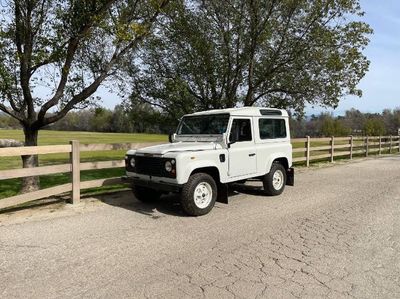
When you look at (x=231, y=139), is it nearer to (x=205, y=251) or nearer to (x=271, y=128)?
(x=271, y=128)

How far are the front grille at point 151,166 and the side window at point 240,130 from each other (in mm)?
1638

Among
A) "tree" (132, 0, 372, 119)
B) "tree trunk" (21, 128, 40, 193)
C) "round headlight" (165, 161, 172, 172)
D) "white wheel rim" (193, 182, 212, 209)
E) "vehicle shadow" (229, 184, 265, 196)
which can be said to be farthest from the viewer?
"tree" (132, 0, 372, 119)

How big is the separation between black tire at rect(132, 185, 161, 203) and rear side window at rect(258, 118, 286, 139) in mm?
2732

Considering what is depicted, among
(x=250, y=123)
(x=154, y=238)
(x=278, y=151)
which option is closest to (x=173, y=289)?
(x=154, y=238)

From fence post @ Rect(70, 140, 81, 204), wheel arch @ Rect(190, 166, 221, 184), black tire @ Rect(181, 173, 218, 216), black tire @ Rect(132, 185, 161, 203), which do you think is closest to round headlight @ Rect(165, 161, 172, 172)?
black tire @ Rect(181, 173, 218, 216)

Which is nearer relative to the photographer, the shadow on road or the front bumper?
the front bumper

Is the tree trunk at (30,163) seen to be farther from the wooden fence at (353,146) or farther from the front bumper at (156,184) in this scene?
the wooden fence at (353,146)

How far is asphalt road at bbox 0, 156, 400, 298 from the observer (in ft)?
12.9

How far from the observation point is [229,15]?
13336 millimetres

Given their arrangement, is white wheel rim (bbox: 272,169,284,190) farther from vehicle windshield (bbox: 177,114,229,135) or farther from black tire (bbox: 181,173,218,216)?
black tire (bbox: 181,173,218,216)

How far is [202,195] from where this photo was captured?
22.9 ft

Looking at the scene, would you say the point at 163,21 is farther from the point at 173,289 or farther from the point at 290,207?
the point at 173,289

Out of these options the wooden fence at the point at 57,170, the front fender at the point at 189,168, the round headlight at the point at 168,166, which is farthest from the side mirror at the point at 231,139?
the wooden fence at the point at 57,170

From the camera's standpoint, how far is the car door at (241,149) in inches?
300
